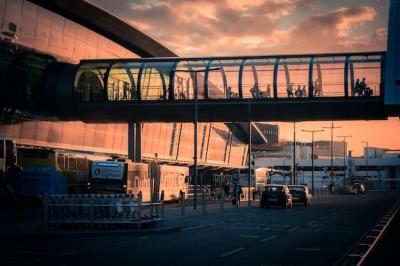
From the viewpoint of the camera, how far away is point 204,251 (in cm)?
1653

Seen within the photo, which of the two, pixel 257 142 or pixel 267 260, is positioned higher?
pixel 257 142

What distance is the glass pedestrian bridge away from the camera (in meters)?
48.6

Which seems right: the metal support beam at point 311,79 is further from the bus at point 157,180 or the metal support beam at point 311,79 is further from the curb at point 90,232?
the curb at point 90,232

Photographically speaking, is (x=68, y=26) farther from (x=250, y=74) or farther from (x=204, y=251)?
(x=204, y=251)

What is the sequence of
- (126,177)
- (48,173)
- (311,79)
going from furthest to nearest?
(311,79) < (126,177) < (48,173)

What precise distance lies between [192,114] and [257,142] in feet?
241

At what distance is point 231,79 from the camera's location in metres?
52.1

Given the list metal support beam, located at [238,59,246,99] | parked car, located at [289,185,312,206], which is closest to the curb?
metal support beam, located at [238,59,246,99]

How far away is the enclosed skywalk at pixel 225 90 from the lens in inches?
1909

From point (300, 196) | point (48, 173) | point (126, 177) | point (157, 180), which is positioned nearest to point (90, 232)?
point (48, 173)

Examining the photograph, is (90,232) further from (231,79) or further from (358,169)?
(358,169)

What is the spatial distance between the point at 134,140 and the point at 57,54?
430 inches

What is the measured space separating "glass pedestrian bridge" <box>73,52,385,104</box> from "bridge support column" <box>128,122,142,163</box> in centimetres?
494

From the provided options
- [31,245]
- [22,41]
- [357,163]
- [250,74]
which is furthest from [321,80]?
[357,163]
